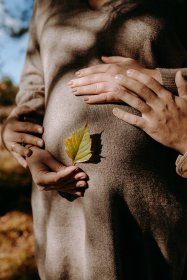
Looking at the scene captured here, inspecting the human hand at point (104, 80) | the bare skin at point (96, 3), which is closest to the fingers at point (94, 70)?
the human hand at point (104, 80)

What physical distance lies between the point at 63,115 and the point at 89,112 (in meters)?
0.12

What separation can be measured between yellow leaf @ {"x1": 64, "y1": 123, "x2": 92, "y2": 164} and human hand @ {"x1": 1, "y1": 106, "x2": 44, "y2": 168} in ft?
0.90

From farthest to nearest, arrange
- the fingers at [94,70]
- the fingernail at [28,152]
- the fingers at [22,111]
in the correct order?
the fingers at [22,111]
the fingernail at [28,152]
the fingers at [94,70]

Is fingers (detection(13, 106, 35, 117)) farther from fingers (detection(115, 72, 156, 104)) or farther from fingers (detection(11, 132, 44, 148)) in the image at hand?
fingers (detection(115, 72, 156, 104))

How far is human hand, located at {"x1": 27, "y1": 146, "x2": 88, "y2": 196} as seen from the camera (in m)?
1.14

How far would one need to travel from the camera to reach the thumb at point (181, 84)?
3.63 feet

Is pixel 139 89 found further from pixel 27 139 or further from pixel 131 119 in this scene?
pixel 27 139

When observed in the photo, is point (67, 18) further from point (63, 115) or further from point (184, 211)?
point (184, 211)

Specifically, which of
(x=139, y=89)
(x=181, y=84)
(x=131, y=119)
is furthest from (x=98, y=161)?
Answer: (x=181, y=84)

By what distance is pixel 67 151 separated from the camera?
114 centimetres

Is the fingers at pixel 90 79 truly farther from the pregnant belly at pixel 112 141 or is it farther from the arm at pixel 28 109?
the arm at pixel 28 109

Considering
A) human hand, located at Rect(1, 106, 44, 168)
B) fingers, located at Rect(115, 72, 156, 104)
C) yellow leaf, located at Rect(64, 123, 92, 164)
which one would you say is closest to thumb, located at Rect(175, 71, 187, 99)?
fingers, located at Rect(115, 72, 156, 104)

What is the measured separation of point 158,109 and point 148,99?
0.05 metres

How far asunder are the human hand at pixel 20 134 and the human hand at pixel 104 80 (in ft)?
0.99
